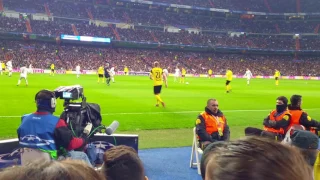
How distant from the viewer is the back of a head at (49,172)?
3.10ft

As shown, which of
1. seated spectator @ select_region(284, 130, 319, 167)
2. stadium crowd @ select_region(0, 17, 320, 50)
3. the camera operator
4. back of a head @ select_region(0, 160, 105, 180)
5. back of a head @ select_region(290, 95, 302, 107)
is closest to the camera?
back of a head @ select_region(0, 160, 105, 180)

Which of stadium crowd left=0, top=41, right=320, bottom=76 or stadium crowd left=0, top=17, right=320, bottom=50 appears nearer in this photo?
stadium crowd left=0, top=41, right=320, bottom=76

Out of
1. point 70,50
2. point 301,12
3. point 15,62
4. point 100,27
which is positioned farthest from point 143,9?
point 301,12

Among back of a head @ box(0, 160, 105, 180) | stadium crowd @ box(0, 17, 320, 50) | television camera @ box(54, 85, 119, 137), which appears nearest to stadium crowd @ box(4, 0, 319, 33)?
stadium crowd @ box(0, 17, 320, 50)

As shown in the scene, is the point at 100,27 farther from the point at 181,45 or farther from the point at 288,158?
the point at 288,158

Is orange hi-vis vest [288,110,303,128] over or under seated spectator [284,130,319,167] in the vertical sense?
under

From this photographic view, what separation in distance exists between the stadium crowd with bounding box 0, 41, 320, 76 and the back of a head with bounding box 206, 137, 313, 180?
2008 inches

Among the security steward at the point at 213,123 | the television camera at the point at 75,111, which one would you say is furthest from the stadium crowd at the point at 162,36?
the television camera at the point at 75,111

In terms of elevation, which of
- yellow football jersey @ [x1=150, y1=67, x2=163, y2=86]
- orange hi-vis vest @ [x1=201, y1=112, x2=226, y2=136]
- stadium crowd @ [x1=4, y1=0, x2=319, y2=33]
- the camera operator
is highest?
stadium crowd @ [x1=4, y1=0, x2=319, y2=33]

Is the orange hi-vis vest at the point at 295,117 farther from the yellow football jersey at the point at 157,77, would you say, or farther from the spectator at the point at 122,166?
the yellow football jersey at the point at 157,77

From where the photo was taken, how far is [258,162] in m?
1.16

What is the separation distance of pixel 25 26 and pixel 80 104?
187 feet

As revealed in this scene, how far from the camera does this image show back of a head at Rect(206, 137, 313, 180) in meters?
1.14

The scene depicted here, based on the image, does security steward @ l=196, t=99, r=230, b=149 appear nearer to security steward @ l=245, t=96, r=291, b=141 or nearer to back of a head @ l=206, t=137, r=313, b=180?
security steward @ l=245, t=96, r=291, b=141
